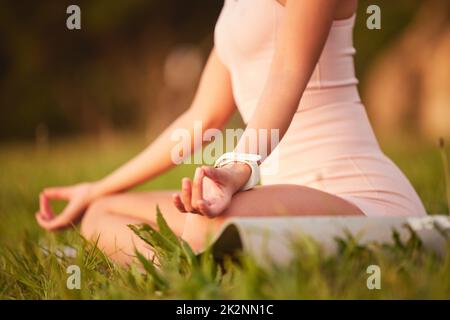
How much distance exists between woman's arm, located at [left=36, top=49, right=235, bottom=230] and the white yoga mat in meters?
0.80

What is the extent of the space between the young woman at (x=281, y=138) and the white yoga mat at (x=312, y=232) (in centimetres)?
9

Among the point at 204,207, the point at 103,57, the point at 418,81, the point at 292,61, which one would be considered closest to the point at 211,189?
the point at 204,207

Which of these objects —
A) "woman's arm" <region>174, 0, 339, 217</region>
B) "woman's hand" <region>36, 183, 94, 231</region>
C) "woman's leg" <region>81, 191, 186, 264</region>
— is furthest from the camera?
"woman's hand" <region>36, 183, 94, 231</region>

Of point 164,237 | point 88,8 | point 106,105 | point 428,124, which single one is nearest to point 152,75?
point 88,8

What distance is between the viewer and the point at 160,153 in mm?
2238

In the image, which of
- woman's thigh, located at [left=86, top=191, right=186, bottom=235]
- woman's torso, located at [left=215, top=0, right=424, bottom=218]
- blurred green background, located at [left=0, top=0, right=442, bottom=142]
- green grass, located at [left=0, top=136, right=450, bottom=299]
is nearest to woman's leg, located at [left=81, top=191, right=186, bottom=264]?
woman's thigh, located at [left=86, top=191, right=186, bottom=235]

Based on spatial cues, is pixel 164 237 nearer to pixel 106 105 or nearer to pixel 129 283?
pixel 129 283

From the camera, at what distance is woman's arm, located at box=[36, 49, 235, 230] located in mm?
2164

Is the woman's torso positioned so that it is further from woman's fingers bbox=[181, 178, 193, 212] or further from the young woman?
woman's fingers bbox=[181, 178, 193, 212]

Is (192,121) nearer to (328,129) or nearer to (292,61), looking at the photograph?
(328,129)

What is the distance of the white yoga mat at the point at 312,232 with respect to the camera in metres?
1.30

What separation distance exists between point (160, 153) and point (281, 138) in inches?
29.1

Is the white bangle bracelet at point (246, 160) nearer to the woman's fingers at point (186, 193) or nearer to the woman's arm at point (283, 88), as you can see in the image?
the woman's arm at point (283, 88)

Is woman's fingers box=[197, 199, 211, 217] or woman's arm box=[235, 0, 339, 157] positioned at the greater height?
woman's arm box=[235, 0, 339, 157]
